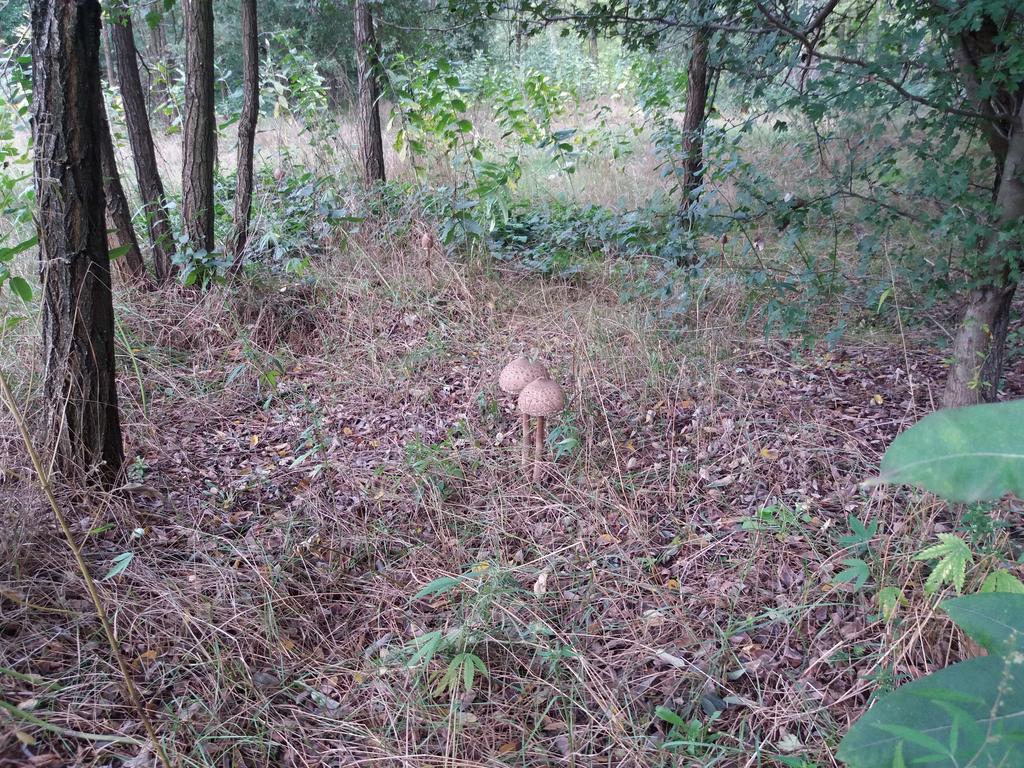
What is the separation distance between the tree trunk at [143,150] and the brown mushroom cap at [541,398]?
3.27m

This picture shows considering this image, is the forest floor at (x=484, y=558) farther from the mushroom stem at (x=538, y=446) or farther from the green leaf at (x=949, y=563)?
the green leaf at (x=949, y=563)

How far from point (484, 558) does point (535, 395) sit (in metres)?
0.71

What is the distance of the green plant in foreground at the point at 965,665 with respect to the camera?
1.93 ft

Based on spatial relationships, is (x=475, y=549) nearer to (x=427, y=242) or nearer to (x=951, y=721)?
(x=951, y=721)

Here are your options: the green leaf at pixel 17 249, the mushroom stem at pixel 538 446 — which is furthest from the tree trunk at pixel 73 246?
the mushroom stem at pixel 538 446

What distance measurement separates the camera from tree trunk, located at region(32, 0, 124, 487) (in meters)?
2.39

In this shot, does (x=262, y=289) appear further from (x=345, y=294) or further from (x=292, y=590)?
(x=292, y=590)

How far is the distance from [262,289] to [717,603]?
3.73m

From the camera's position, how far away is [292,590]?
8.08ft

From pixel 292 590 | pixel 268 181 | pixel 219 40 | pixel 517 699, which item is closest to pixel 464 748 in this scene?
pixel 517 699

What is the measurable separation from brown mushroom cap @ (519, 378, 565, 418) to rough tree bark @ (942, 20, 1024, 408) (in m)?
1.63

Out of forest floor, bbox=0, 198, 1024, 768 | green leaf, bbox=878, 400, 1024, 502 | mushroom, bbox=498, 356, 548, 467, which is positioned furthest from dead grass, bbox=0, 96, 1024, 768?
green leaf, bbox=878, 400, 1024, 502

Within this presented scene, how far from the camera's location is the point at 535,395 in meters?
2.82

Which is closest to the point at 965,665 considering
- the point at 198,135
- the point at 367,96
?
the point at 198,135
